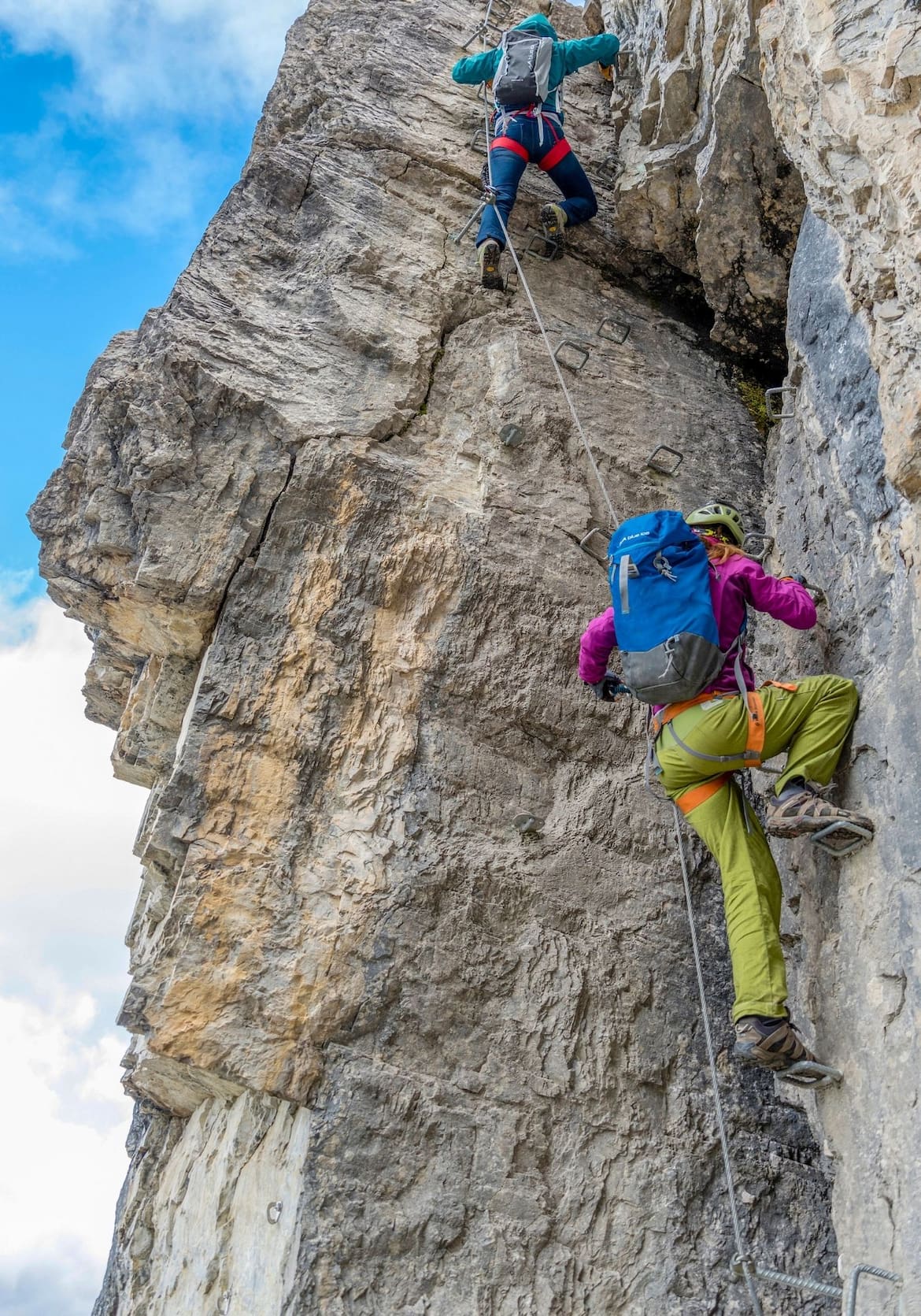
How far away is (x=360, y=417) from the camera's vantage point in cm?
569

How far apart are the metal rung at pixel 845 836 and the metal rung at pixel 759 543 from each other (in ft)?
5.83

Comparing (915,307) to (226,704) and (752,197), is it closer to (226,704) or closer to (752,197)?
(752,197)

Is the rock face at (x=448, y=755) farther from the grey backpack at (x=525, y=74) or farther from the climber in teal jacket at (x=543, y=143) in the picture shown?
the grey backpack at (x=525, y=74)

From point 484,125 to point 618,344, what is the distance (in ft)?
6.68

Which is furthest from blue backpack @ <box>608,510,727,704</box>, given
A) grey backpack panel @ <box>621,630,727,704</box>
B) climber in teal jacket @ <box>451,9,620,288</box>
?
climber in teal jacket @ <box>451,9,620,288</box>

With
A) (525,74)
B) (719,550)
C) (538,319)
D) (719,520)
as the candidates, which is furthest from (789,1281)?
(525,74)

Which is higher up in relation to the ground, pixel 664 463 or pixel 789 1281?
pixel 664 463

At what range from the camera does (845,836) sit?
4121 millimetres

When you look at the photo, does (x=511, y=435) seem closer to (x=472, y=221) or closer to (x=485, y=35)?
(x=472, y=221)

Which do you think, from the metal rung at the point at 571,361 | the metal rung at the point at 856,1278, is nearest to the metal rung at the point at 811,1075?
the metal rung at the point at 856,1278

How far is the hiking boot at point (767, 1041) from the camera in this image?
3.89m

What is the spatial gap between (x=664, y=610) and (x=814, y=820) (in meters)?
0.97

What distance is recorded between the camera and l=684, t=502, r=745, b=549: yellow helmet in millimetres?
4859

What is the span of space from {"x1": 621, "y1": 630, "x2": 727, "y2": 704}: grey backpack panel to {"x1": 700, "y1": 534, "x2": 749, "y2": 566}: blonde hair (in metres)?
0.52
